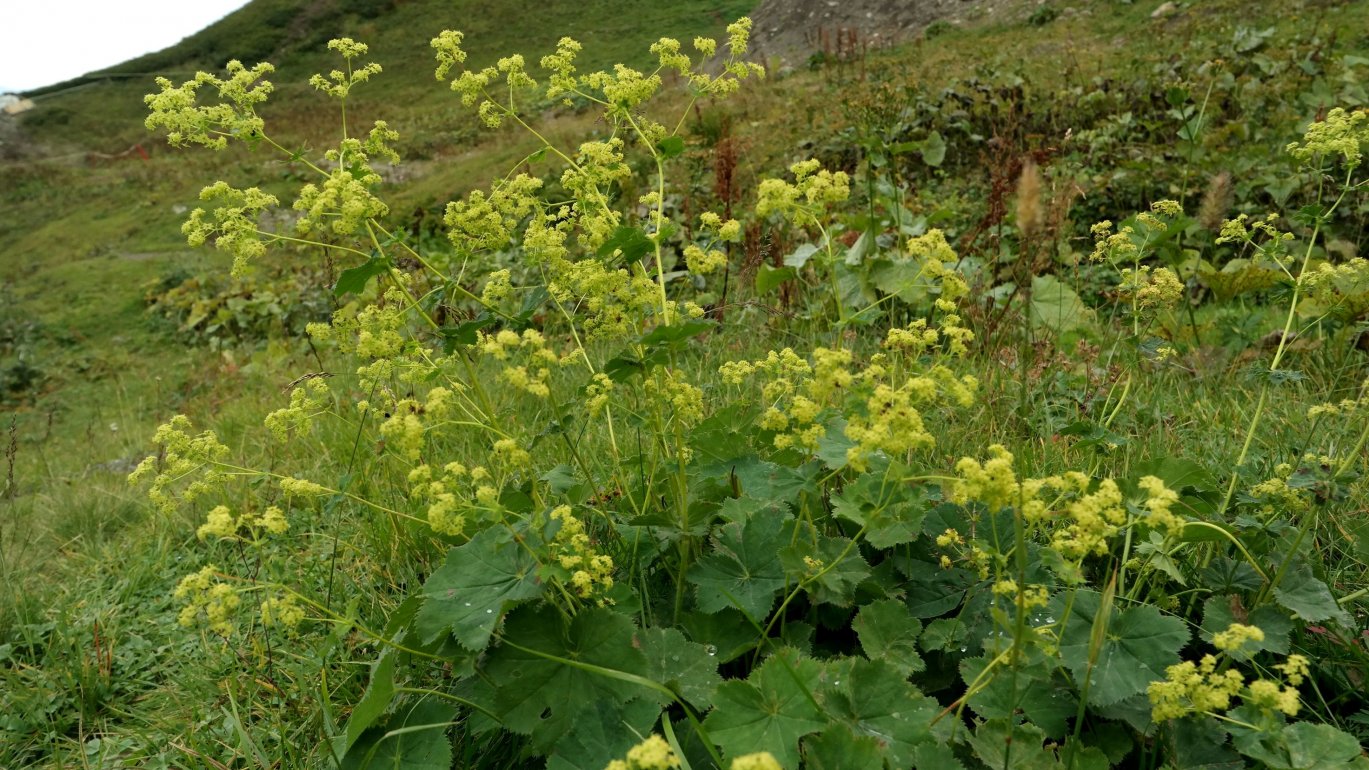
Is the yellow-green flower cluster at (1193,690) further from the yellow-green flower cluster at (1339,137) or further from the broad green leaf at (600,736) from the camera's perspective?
the yellow-green flower cluster at (1339,137)

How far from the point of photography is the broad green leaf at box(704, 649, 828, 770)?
1.49 meters

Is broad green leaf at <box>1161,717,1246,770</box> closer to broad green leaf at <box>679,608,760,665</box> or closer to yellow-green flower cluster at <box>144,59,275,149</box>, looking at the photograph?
broad green leaf at <box>679,608,760,665</box>

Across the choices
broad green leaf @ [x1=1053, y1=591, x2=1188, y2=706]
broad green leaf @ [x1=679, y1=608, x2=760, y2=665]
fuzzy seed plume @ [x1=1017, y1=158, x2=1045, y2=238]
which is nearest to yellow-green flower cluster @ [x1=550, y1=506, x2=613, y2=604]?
broad green leaf @ [x1=679, y1=608, x2=760, y2=665]

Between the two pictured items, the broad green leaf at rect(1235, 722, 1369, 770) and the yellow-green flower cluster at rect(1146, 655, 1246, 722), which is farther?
the broad green leaf at rect(1235, 722, 1369, 770)

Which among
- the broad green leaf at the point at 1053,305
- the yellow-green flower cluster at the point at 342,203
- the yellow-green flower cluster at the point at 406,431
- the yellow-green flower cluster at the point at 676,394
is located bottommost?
the broad green leaf at the point at 1053,305

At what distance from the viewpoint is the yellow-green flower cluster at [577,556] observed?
5.11 feet

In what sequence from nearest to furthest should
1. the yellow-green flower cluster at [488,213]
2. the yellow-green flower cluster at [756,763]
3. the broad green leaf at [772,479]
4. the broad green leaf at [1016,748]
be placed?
1. the yellow-green flower cluster at [756,763]
2. the broad green leaf at [1016,748]
3. the broad green leaf at [772,479]
4. the yellow-green flower cluster at [488,213]

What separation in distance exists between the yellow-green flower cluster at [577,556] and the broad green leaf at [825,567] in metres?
0.38

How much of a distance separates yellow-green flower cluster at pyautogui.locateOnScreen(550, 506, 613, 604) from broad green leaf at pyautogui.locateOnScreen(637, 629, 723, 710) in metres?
0.15

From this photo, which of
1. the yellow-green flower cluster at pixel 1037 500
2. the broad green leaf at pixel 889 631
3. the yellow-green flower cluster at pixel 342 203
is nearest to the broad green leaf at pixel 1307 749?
the yellow-green flower cluster at pixel 1037 500

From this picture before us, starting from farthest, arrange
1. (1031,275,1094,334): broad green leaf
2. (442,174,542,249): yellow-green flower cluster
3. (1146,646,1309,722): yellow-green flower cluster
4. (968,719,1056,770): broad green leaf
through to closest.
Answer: (1031,275,1094,334): broad green leaf → (442,174,542,249): yellow-green flower cluster → (968,719,1056,770): broad green leaf → (1146,646,1309,722): yellow-green flower cluster

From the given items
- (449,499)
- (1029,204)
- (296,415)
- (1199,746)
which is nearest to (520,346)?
(449,499)

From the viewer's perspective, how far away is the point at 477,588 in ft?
5.73

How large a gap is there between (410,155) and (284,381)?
1464cm
